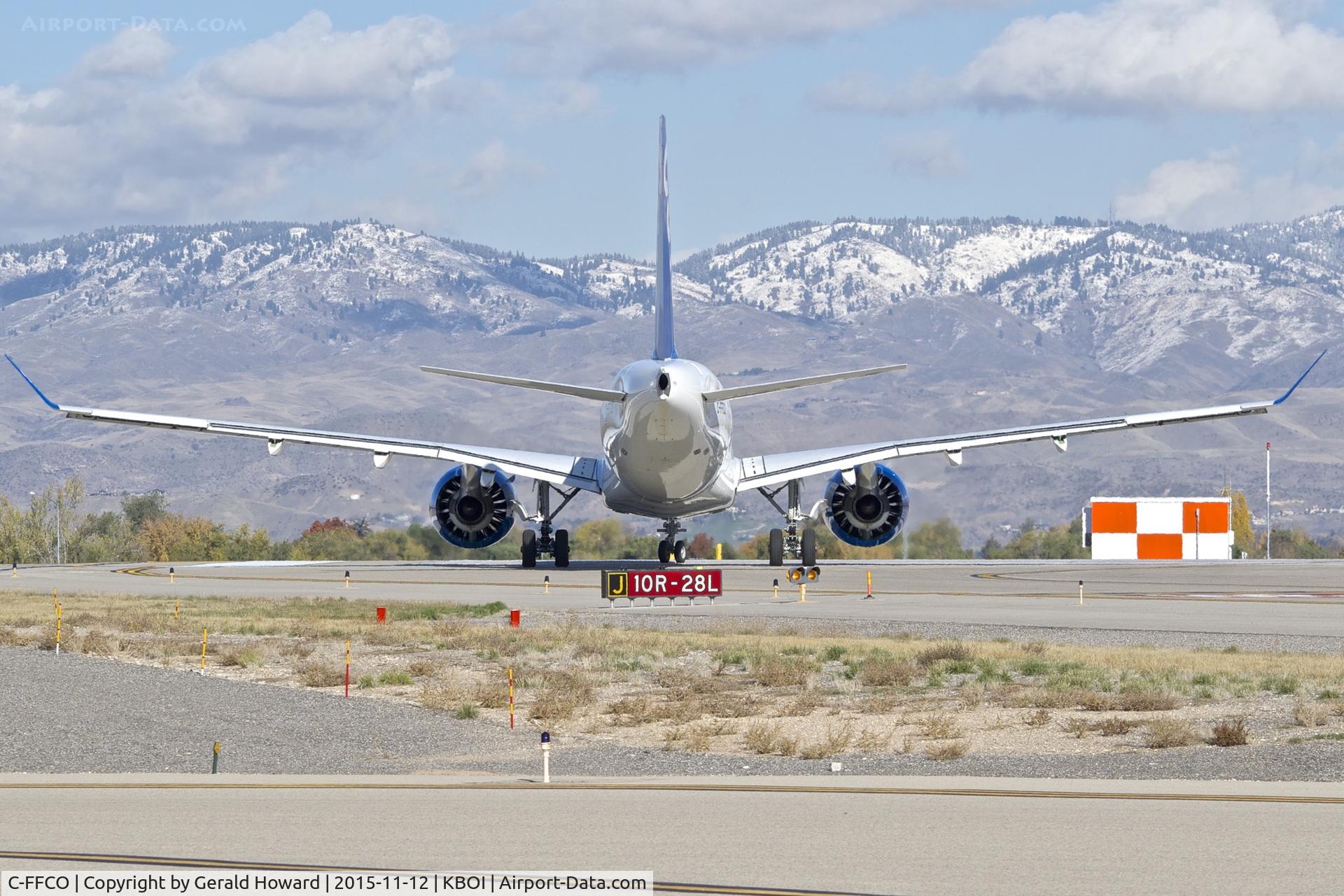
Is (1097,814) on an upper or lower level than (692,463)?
lower

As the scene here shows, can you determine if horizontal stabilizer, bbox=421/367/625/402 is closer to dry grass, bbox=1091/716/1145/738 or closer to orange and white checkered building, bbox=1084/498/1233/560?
dry grass, bbox=1091/716/1145/738

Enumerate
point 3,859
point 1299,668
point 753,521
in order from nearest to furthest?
point 3,859
point 1299,668
point 753,521

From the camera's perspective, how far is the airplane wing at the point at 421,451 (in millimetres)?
60781

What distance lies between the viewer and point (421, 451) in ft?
209

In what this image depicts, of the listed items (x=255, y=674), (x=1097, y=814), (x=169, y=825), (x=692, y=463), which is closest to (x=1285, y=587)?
(x=692, y=463)

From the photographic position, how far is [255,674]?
120 feet

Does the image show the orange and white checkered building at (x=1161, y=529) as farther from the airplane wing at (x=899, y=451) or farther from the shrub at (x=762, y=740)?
the shrub at (x=762, y=740)

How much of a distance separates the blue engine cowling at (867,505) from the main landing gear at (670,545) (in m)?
5.00

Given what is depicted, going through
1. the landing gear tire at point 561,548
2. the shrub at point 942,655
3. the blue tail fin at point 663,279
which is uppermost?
the blue tail fin at point 663,279

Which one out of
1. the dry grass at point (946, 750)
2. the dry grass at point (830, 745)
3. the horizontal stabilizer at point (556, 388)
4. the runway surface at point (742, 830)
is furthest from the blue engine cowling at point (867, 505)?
the runway surface at point (742, 830)

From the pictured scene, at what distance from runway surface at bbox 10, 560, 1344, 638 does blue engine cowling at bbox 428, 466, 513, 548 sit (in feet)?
5.90

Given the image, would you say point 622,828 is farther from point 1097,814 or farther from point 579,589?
point 579,589

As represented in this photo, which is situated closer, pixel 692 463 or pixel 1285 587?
pixel 692 463

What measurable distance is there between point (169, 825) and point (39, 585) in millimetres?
53434
